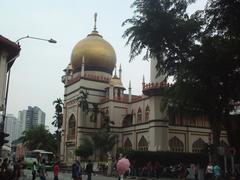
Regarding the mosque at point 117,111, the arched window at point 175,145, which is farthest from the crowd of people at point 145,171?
the arched window at point 175,145

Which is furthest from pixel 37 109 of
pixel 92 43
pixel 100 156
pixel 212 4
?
pixel 212 4

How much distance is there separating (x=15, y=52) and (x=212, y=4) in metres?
11.1

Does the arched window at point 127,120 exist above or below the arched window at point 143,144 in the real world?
above

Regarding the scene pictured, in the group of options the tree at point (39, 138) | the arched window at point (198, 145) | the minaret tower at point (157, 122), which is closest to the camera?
the minaret tower at point (157, 122)

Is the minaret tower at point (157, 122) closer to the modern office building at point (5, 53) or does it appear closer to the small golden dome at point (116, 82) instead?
the small golden dome at point (116, 82)

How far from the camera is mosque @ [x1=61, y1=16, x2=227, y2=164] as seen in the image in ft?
141

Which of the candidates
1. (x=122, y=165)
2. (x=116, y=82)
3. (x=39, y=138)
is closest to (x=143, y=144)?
(x=116, y=82)

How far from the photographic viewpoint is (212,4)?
20500 millimetres

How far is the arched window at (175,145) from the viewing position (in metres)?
44.7

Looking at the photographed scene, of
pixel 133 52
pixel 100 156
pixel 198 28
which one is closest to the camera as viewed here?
pixel 198 28

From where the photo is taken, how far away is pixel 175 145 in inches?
1780

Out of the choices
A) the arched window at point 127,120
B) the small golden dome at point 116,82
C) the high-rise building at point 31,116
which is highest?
the high-rise building at point 31,116

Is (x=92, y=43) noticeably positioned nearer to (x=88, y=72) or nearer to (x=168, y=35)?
(x=88, y=72)

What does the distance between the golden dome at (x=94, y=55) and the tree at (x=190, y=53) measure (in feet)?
101
